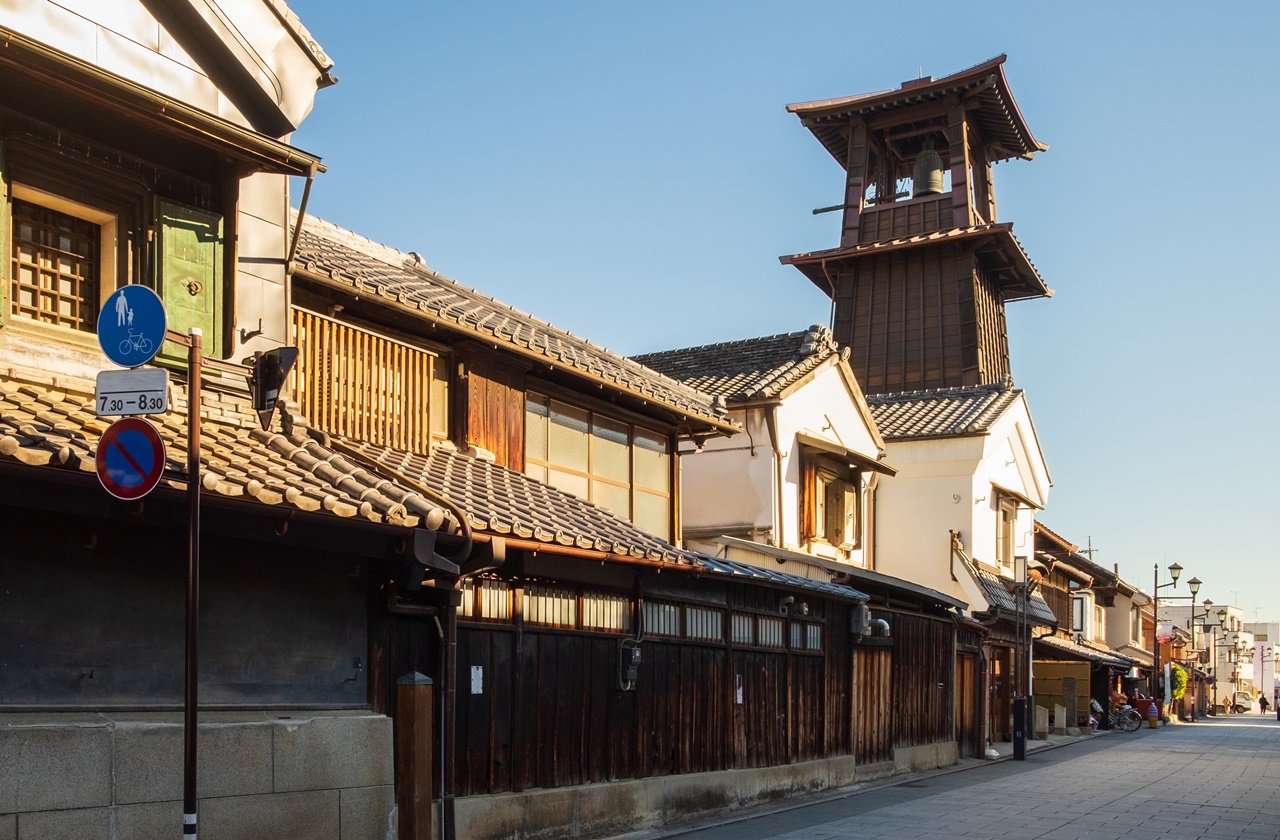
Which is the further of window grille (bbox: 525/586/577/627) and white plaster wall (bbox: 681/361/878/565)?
white plaster wall (bbox: 681/361/878/565)

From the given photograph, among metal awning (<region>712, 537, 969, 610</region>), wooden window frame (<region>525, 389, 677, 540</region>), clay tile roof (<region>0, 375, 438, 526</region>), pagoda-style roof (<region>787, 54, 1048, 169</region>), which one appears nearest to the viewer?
clay tile roof (<region>0, 375, 438, 526</region>)

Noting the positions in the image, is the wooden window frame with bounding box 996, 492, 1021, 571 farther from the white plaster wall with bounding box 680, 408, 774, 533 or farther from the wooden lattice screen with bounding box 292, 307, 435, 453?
the wooden lattice screen with bounding box 292, 307, 435, 453

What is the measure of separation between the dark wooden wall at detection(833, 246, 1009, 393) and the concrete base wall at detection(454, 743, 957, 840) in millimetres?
23504

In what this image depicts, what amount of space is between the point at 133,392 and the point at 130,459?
0.44m

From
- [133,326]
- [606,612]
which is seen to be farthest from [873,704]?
[133,326]

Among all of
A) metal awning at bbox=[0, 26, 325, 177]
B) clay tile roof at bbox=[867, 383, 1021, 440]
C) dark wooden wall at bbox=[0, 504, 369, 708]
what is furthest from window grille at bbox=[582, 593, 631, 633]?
clay tile roof at bbox=[867, 383, 1021, 440]

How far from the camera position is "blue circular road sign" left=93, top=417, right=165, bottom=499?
788 centimetres

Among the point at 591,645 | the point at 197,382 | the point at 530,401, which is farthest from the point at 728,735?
the point at 197,382

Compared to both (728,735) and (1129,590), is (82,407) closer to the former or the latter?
(728,735)

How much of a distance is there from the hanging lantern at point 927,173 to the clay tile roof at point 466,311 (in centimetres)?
2462

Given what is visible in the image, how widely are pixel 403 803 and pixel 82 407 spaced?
188 inches

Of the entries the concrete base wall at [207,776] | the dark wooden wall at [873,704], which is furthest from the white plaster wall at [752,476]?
the concrete base wall at [207,776]

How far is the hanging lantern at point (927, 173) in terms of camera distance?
4512 centimetres

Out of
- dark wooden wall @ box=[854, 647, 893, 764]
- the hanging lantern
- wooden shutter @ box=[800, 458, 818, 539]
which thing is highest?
the hanging lantern
